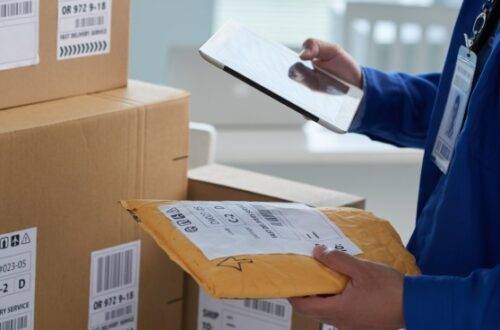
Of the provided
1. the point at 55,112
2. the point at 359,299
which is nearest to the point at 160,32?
the point at 55,112

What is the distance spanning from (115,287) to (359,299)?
0.37 meters

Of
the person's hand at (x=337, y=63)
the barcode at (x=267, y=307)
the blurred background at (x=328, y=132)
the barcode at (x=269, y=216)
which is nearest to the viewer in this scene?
the barcode at (x=269, y=216)

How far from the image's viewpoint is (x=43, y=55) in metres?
1.13

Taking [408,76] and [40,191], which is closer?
[40,191]

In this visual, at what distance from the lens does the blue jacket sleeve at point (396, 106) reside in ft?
4.44

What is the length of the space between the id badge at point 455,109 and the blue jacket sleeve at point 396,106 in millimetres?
174

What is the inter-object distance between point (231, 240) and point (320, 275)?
0.09 meters

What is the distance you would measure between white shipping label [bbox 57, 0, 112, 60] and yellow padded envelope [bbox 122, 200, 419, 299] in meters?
0.25

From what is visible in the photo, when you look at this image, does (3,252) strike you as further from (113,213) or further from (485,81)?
(485,81)

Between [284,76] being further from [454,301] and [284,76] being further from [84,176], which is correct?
[454,301]

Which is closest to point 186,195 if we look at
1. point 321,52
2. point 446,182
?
point 321,52

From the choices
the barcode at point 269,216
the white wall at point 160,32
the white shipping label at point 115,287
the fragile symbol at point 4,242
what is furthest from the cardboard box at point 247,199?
the white wall at point 160,32

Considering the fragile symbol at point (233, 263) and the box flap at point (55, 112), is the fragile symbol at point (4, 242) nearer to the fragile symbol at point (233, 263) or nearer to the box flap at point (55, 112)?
the box flap at point (55, 112)

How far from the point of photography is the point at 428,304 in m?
0.97
